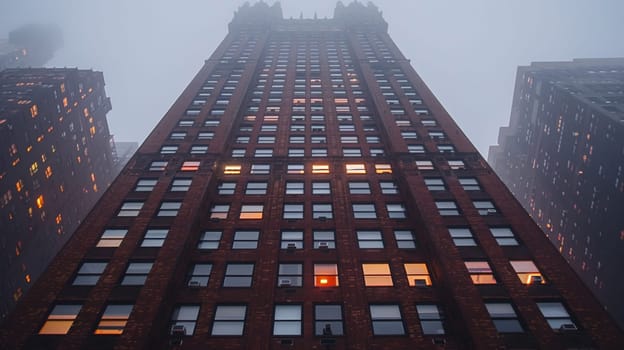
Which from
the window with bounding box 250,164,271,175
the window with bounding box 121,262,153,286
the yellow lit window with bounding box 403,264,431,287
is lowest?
the yellow lit window with bounding box 403,264,431,287

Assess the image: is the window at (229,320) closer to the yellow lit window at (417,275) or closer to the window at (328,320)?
the window at (328,320)

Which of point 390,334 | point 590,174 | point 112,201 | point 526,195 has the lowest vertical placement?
point 526,195

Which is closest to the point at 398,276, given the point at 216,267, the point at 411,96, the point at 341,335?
the point at 341,335

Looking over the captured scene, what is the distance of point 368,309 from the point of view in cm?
2595

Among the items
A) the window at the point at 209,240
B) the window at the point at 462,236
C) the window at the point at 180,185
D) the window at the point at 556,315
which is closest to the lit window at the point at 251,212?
the window at the point at 209,240

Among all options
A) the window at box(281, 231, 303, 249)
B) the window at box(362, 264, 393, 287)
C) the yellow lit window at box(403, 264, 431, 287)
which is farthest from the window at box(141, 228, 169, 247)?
the yellow lit window at box(403, 264, 431, 287)

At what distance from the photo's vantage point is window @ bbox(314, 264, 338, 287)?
92.7ft

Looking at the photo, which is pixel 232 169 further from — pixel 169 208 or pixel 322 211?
pixel 322 211

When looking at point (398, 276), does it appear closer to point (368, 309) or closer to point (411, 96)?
point (368, 309)

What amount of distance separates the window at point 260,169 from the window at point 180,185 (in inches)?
230

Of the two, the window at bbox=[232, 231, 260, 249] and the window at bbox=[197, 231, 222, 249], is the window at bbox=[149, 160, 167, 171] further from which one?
the window at bbox=[232, 231, 260, 249]

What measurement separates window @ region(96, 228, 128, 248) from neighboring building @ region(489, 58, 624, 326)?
70.6m

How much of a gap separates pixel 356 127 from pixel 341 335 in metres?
30.5

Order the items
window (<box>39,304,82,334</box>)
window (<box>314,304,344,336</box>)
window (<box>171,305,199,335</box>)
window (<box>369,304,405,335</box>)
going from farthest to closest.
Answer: window (<box>171,305,199,335</box>) < window (<box>369,304,405,335</box>) < window (<box>314,304,344,336</box>) < window (<box>39,304,82,334</box>)
